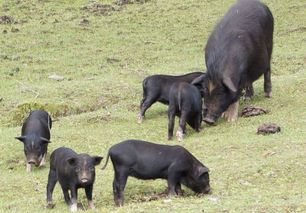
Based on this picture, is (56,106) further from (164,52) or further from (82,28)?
(82,28)

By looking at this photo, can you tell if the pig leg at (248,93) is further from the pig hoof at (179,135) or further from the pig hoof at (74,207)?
the pig hoof at (74,207)

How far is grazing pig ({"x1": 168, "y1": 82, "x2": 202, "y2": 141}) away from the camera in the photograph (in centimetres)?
1447

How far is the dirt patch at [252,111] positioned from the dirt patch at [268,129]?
191 cm

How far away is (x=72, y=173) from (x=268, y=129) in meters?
5.17

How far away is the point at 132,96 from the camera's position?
1925 centimetres

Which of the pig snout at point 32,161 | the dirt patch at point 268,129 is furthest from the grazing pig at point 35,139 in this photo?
the dirt patch at point 268,129

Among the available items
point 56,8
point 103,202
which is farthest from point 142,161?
point 56,8

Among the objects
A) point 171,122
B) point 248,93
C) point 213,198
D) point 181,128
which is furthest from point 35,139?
point 248,93

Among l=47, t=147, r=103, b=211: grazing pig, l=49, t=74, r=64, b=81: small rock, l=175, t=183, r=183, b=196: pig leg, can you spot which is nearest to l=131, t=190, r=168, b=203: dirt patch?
l=175, t=183, r=183, b=196: pig leg

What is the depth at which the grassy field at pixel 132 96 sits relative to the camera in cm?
1054

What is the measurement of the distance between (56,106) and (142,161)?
333 inches

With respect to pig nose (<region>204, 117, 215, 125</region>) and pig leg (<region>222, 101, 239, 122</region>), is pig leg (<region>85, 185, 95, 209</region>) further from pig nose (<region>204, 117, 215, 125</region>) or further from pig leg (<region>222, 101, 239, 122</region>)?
pig leg (<region>222, 101, 239, 122</region>)

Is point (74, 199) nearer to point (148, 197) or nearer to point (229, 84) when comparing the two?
point (148, 197)

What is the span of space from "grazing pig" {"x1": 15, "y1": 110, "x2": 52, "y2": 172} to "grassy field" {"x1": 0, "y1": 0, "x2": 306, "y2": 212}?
271 mm
